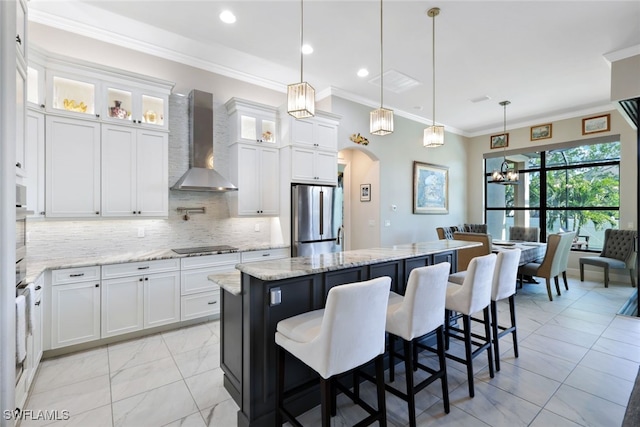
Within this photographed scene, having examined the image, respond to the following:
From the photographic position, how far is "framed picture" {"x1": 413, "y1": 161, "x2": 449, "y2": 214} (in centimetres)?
636

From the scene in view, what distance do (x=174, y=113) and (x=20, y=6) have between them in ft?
6.35

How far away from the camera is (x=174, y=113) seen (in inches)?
151

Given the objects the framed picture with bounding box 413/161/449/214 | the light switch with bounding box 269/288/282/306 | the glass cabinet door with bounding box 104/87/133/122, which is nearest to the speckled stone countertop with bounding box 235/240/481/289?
the light switch with bounding box 269/288/282/306

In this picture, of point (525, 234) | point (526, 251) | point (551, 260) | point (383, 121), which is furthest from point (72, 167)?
point (525, 234)

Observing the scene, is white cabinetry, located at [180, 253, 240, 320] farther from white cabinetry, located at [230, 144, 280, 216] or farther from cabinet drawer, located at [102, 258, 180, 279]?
white cabinetry, located at [230, 144, 280, 216]

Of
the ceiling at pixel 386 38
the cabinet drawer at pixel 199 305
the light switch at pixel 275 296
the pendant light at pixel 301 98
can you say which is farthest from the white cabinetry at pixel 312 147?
the light switch at pixel 275 296

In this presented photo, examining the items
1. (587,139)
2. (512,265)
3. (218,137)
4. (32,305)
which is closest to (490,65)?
(512,265)

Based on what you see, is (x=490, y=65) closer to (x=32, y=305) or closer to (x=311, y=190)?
(x=311, y=190)

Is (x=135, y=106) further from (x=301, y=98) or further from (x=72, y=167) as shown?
(x=301, y=98)

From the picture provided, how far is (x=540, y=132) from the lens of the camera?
648cm

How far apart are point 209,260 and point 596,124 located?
24.1 feet

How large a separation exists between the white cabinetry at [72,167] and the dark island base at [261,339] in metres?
2.04

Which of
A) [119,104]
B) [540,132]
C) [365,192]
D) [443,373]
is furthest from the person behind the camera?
[540,132]

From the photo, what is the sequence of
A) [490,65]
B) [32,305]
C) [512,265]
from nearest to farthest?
[32,305], [512,265], [490,65]
